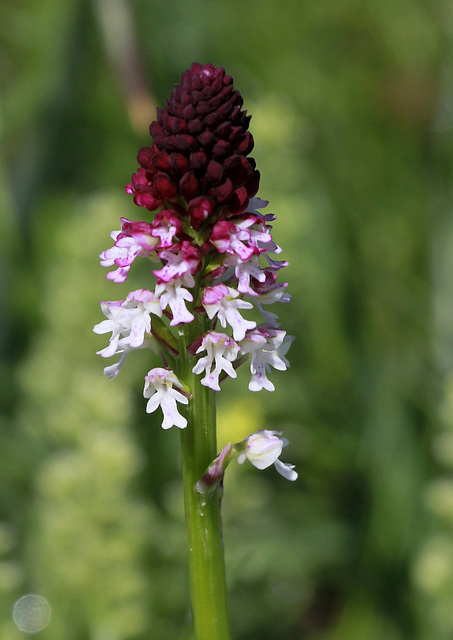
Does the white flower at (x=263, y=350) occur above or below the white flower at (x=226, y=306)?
below

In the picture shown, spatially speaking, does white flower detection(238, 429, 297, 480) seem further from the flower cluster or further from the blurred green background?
the blurred green background

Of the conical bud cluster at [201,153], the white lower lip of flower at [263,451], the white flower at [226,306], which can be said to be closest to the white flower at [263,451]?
the white lower lip of flower at [263,451]

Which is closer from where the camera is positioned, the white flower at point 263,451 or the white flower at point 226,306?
the white flower at point 226,306

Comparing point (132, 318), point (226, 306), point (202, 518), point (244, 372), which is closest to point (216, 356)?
point (226, 306)

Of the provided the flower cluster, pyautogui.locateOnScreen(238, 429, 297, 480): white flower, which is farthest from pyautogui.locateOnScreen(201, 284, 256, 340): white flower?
pyautogui.locateOnScreen(238, 429, 297, 480): white flower

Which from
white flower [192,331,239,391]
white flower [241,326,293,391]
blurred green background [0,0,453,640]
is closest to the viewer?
white flower [192,331,239,391]

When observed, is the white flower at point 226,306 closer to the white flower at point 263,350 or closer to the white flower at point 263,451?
the white flower at point 263,350
